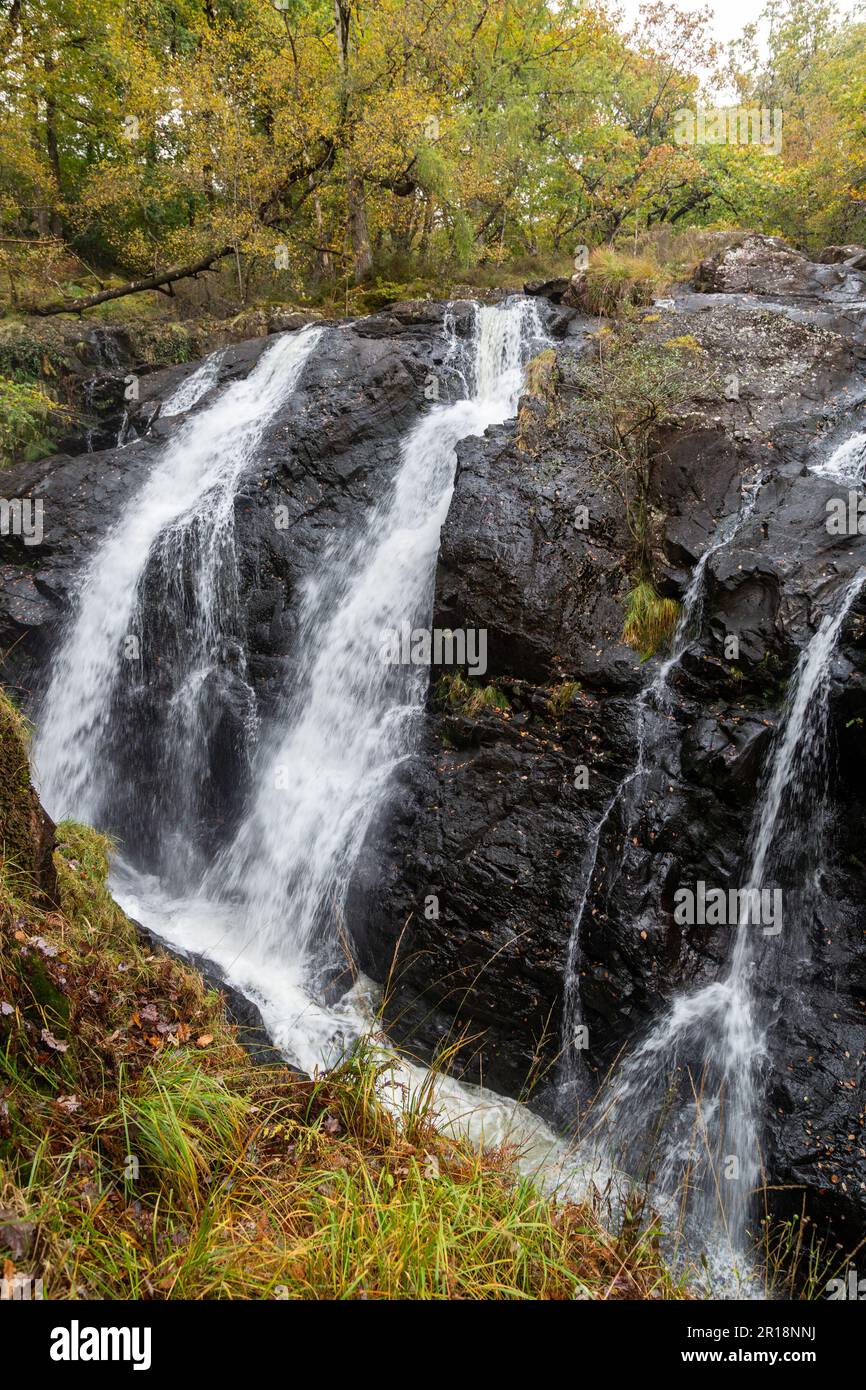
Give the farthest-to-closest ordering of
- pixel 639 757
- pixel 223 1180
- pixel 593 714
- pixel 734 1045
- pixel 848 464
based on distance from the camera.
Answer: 1. pixel 848 464
2. pixel 593 714
3. pixel 639 757
4. pixel 734 1045
5. pixel 223 1180

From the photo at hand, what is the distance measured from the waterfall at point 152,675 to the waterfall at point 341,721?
85 centimetres

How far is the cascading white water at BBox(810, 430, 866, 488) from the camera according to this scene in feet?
23.4

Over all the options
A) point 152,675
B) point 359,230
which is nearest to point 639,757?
point 152,675

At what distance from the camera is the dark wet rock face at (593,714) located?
538cm

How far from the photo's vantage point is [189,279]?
15.8 m

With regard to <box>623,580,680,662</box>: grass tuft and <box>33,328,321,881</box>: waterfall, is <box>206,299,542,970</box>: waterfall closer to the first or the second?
<box>33,328,321,881</box>: waterfall

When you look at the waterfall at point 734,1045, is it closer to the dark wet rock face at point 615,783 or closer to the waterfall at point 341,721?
the dark wet rock face at point 615,783

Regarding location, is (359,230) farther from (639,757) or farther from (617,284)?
(639,757)

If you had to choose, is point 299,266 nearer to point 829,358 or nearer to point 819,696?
point 829,358

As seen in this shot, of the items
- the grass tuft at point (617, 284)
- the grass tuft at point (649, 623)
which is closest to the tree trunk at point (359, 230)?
the grass tuft at point (617, 284)

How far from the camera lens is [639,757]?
6.29 m

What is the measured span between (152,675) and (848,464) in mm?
8461

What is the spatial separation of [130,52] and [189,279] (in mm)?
3872

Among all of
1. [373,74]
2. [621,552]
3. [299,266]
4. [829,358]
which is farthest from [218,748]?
[373,74]
